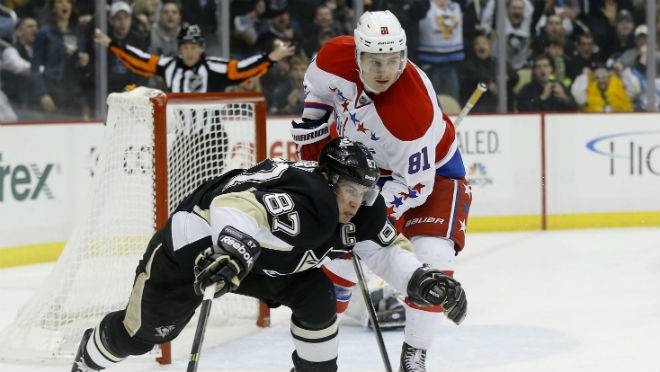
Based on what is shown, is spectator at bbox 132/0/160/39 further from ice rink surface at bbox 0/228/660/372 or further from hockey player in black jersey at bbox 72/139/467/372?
hockey player in black jersey at bbox 72/139/467/372

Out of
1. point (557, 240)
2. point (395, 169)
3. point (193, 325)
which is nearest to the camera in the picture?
point (395, 169)

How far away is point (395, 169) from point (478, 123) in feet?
13.9

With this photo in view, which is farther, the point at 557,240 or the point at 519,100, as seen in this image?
the point at 519,100

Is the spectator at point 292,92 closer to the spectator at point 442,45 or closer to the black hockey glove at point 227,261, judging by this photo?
the spectator at point 442,45

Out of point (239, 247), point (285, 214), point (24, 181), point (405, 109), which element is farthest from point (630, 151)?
point (239, 247)

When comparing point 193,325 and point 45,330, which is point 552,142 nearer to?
point 193,325

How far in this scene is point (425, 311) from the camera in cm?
388

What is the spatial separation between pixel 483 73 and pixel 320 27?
118 cm

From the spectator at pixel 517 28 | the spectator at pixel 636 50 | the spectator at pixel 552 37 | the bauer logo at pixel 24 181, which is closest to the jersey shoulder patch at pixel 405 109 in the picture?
the bauer logo at pixel 24 181

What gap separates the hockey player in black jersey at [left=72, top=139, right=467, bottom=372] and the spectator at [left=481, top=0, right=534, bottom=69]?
556cm

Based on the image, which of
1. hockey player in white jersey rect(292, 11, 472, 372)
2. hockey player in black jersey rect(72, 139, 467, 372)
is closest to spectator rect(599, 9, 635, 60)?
hockey player in white jersey rect(292, 11, 472, 372)

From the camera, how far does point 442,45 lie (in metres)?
8.67

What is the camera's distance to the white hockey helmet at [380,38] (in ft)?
12.0

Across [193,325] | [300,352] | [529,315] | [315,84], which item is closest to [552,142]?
[529,315]
